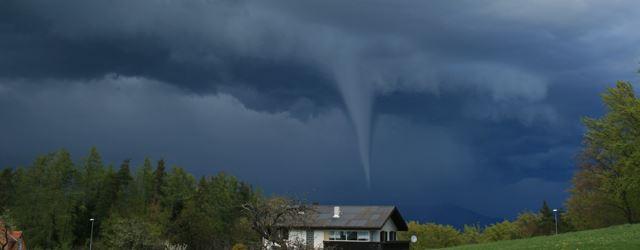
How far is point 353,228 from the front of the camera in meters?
62.0

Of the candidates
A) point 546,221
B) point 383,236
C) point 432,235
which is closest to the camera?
point 383,236

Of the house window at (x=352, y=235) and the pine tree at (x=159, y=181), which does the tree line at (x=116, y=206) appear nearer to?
the pine tree at (x=159, y=181)

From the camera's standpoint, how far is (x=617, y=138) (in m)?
56.8

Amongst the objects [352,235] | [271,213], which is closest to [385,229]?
[352,235]

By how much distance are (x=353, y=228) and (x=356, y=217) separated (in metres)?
2.43

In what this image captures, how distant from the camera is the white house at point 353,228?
6100cm

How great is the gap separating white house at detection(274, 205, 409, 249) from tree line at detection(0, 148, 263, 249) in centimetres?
1134

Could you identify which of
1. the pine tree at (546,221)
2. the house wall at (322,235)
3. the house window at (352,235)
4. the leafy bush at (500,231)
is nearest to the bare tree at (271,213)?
the house wall at (322,235)

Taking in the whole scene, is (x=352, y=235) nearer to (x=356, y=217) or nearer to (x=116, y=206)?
(x=356, y=217)

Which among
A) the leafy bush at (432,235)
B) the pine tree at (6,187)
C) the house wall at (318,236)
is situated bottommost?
the house wall at (318,236)

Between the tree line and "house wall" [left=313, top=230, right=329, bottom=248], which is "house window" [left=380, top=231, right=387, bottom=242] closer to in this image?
"house wall" [left=313, top=230, right=329, bottom=248]

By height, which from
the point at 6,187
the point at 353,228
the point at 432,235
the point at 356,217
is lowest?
the point at 353,228

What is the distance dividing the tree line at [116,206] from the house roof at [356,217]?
37.8 ft

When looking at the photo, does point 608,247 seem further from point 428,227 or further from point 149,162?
point 428,227
